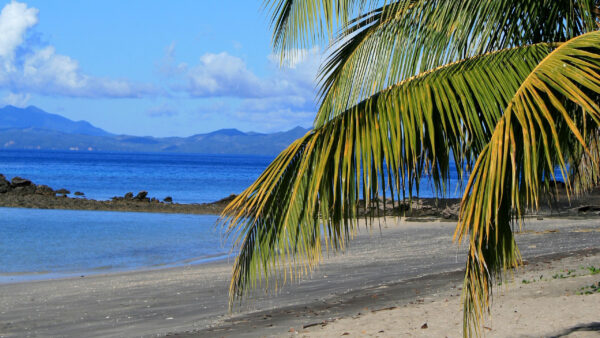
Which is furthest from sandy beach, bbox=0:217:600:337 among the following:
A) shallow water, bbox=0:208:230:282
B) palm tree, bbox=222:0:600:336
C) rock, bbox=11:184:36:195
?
rock, bbox=11:184:36:195

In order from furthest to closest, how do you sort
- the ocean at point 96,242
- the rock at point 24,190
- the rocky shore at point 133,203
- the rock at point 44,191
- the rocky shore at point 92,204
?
the rock at point 44,191 → the rock at point 24,190 → the rocky shore at point 92,204 → the rocky shore at point 133,203 → the ocean at point 96,242

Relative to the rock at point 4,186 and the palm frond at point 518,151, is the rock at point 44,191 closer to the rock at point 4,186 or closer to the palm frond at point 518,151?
the rock at point 4,186

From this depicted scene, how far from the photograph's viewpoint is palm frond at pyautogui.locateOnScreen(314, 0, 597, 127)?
195 inches

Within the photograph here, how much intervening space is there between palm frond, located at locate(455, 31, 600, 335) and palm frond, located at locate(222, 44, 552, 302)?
44cm

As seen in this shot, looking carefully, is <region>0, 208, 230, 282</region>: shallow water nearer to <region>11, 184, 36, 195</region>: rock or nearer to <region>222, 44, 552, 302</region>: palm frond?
<region>11, 184, 36, 195</region>: rock

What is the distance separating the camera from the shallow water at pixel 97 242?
19.0m

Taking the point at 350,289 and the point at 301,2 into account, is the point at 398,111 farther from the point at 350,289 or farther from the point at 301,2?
the point at 350,289

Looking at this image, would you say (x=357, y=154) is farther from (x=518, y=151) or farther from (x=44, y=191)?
(x=44, y=191)

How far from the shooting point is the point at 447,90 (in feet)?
13.2

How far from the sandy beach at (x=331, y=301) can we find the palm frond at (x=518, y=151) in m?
4.04

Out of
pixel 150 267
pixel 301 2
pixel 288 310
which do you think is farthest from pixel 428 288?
pixel 150 267

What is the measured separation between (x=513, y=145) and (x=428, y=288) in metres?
8.40

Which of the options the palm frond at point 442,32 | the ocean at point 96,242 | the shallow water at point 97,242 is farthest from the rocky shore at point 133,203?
the palm frond at point 442,32

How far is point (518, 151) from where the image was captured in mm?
3516
